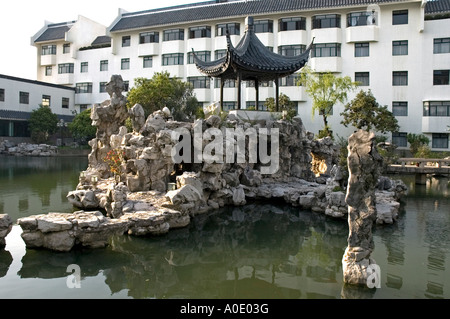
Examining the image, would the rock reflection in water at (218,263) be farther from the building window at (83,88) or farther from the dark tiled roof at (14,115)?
the building window at (83,88)

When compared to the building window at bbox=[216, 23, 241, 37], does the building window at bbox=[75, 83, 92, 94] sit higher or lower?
lower

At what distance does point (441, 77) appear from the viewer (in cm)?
2700

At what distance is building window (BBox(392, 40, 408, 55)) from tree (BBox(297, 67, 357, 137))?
4040 millimetres

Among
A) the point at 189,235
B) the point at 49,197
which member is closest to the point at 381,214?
the point at 189,235

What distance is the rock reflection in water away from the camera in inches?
278

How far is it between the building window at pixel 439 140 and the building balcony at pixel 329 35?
999 cm

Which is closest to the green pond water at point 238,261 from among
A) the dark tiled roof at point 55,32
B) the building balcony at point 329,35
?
the building balcony at point 329,35

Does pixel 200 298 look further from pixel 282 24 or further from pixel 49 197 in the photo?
pixel 282 24

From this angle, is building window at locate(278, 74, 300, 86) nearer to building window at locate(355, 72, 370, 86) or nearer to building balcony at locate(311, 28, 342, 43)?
building balcony at locate(311, 28, 342, 43)

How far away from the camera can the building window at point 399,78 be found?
27797 mm

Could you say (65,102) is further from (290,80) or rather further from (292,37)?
(292,37)

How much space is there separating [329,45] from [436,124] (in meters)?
9.73

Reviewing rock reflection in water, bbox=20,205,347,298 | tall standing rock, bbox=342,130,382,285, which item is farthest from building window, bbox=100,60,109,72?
tall standing rock, bbox=342,130,382,285
